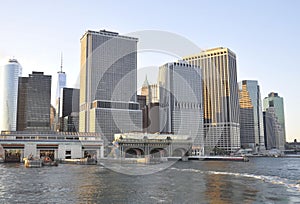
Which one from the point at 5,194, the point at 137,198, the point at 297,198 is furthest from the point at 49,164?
the point at 297,198

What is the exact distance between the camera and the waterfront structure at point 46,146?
5674 inches

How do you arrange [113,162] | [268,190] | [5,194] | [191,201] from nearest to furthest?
1. [191,201]
2. [5,194]
3. [268,190]
4. [113,162]

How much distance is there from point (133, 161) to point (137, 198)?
92967 millimetres

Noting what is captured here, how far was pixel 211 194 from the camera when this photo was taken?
153ft

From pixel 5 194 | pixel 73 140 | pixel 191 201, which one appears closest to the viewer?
pixel 191 201

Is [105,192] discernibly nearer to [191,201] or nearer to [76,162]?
[191,201]

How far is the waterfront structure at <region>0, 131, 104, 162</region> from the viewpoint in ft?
473

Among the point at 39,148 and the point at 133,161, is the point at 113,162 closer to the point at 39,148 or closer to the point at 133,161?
the point at 133,161

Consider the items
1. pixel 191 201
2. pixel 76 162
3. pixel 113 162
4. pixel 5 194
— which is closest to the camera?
pixel 191 201

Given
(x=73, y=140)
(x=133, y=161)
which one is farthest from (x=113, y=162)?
(x=73, y=140)

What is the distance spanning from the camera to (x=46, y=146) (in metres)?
148

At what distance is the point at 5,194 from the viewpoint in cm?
4634

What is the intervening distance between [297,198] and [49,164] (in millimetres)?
92692

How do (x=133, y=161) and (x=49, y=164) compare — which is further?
(x=133, y=161)
